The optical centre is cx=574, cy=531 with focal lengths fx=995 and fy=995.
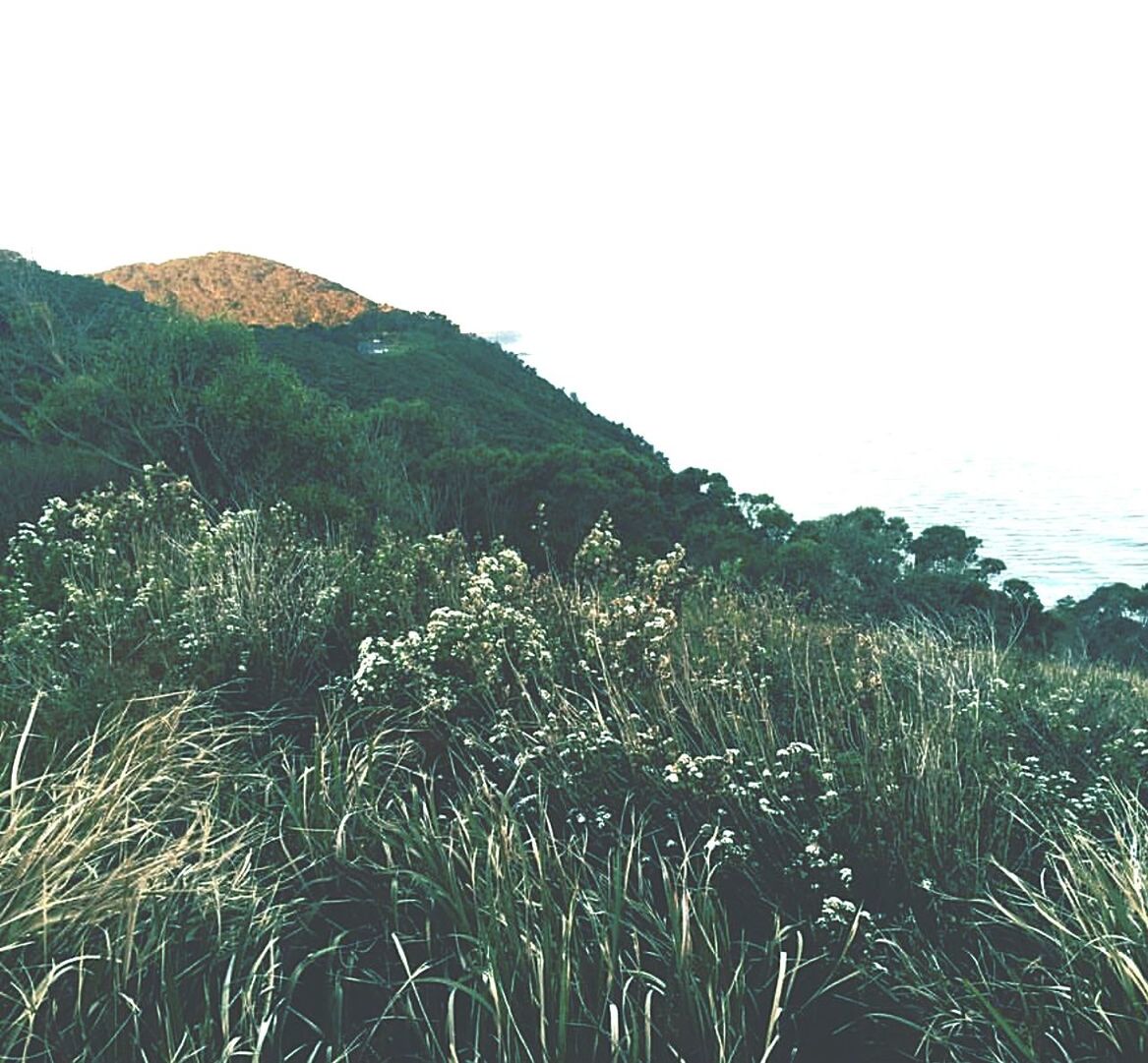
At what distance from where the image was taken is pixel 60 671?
4.59 m

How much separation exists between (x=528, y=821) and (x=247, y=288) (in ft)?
199

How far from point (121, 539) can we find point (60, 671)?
243 cm

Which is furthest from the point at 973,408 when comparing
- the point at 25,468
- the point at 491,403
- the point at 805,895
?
the point at 805,895

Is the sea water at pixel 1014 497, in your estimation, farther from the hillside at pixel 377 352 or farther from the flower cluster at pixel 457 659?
the flower cluster at pixel 457 659

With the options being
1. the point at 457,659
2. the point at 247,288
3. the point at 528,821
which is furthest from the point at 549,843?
the point at 247,288

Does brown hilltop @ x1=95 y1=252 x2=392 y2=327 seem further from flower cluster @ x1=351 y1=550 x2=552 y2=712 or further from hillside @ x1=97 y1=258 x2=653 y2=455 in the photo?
flower cluster @ x1=351 y1=550 x2=552 y2=712

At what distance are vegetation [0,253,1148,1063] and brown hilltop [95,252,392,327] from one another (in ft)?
152

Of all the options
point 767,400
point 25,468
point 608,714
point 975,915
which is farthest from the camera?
point 767,400

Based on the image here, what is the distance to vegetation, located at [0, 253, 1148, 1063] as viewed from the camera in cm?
244

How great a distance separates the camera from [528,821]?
350 cm

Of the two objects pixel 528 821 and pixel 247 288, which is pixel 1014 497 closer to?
pixel 528 821

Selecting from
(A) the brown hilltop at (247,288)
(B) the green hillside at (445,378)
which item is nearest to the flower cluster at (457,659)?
(B) the green hillside at (445,378)

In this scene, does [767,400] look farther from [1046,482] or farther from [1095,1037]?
[1095,1037]

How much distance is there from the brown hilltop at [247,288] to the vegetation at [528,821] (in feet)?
152
